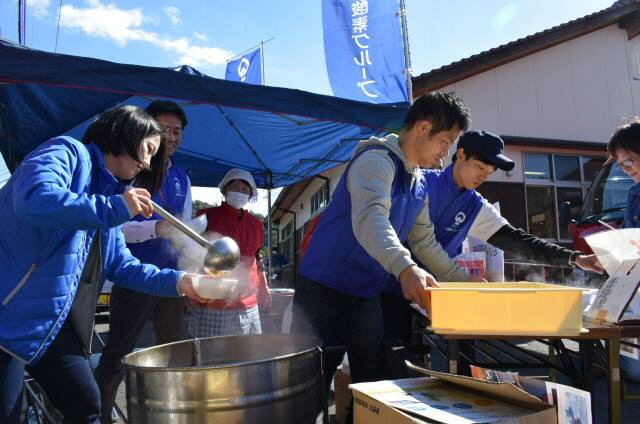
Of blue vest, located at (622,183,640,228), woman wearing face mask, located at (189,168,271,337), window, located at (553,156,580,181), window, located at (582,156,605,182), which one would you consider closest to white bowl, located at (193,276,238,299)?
woman wearing face mask, located at (189,168,271,337)

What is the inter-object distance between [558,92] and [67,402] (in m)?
9.79

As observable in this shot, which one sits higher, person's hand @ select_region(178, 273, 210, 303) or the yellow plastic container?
person's hand @ select_region(178, 273, 210, 303)

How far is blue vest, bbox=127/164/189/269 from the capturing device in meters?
2.63

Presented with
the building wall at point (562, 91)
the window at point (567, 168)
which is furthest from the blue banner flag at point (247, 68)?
the window at point (567, 168)

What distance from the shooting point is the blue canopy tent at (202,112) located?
2795 millimetres

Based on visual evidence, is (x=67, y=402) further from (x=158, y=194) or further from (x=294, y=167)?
(x=294, y=167)

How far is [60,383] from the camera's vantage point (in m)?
1.47

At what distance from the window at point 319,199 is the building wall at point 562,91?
4.51 meters

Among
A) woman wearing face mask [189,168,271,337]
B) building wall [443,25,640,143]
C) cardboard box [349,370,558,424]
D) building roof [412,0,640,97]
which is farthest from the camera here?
building wall [443,25,640,143]

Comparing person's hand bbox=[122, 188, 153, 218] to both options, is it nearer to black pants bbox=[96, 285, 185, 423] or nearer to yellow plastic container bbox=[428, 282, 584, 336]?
yellow plastic container bbox=[428, 282, 584, 336]

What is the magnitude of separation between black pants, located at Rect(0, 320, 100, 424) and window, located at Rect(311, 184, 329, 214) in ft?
33.0

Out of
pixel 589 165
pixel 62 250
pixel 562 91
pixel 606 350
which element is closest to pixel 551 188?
pixel 589 165

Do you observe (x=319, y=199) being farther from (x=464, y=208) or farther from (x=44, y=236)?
(x=44, y=236)

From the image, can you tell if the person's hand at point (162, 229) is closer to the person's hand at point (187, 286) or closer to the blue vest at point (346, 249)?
the person's hand at point (187, 286)
